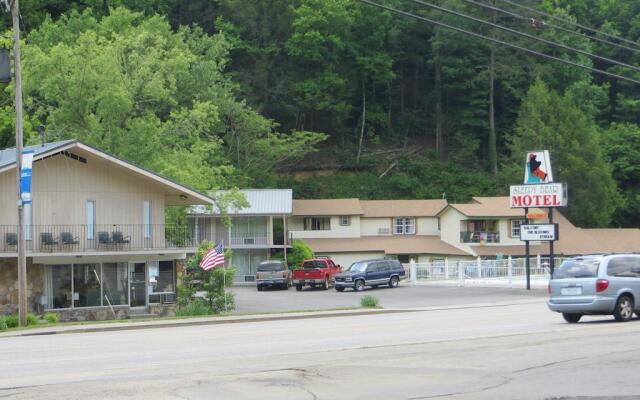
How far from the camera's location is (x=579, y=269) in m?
25.1

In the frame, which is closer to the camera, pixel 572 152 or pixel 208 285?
pixel 208 285

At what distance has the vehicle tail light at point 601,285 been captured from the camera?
24.3 metres

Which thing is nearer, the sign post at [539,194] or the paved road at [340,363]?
the paved road at [340,363]

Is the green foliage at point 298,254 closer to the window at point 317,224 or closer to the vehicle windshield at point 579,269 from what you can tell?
the window at point 317,224

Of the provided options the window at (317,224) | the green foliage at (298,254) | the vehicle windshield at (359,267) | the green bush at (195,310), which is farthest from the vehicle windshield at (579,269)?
the window at (317,224)

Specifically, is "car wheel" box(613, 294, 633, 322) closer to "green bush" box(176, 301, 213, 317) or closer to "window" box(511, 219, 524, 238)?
"green bush" box(176, 301, 213, 317)

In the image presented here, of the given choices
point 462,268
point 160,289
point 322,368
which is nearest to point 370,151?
point 462,268

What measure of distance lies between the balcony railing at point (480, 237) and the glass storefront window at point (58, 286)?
4268cm

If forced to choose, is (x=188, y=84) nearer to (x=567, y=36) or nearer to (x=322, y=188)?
(x=322, y=188)

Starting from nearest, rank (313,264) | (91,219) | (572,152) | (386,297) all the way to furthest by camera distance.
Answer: (91,219) < (386,297) < (313,264) < (572,152)

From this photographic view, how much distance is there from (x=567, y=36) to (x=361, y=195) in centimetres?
2657

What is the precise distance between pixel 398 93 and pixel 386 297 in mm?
61037

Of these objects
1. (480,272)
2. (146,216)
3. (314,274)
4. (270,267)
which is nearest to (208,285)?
(146,216)

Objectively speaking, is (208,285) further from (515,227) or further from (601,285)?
(515,227)
